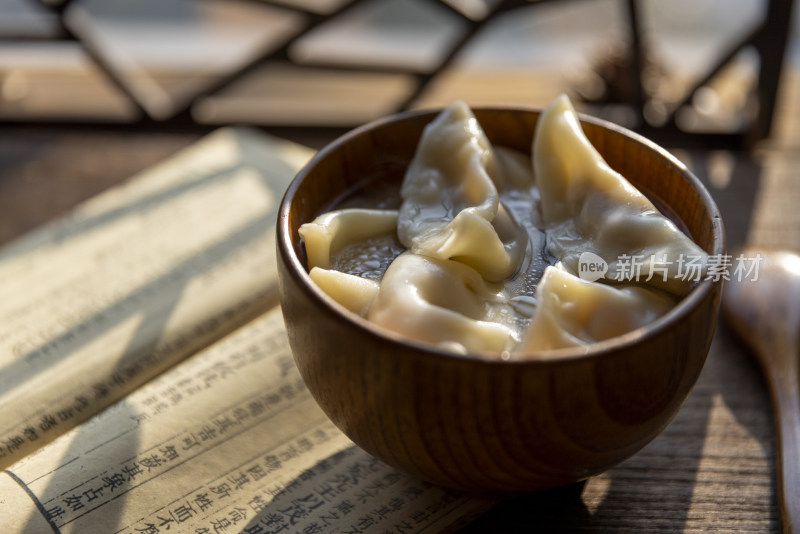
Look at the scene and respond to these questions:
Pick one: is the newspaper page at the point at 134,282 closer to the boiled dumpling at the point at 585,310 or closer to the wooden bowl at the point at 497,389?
the wooden bowl at the point at 497,389

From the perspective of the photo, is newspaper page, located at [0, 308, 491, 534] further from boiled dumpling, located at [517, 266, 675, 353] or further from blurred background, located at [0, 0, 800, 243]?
blurred background, located at [0, 0, 800, 243]

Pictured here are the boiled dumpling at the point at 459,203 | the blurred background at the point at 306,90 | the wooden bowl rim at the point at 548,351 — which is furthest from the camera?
the blurred background at the point at 306,90

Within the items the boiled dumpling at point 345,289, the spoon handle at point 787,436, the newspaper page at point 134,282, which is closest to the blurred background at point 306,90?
the newspaper page at point 134,282

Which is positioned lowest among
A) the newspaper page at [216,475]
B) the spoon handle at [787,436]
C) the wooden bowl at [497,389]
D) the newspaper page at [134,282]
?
the spoon handle at [787,436]

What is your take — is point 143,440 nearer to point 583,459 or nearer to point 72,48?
point 583,459

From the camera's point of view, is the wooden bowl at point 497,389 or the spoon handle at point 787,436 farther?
the spoon handle at point 787,436

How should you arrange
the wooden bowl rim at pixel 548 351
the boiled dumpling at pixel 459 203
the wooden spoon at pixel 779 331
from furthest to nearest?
the wooden spoon at pixel 779 331 < the boiled dumpling at pixel 459 203 < the wooden bowl rim at pixel 548 351

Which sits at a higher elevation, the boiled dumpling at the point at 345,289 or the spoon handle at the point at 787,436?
the boiled dumpling at the point at 345,289

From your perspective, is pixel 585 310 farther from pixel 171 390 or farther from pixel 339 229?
pixel 171 390

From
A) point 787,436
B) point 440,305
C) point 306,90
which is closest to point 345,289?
point 440,305
